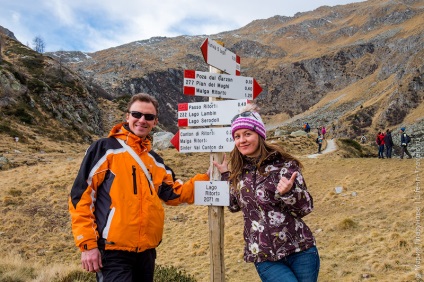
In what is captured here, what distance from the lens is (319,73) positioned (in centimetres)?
12462

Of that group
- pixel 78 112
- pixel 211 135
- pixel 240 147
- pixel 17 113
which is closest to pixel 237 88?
pixel 211 135

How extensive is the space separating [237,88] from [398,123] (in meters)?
61.0

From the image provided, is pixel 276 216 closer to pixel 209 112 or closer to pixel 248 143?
pixel 248 143

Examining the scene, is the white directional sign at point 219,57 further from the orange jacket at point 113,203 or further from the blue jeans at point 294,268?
the blue jeans at point 294,268

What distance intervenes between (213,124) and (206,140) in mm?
215

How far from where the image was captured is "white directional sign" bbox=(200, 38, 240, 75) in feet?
13.8

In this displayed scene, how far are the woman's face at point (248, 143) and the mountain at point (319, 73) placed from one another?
44.2m

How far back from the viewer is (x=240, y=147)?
122 inches

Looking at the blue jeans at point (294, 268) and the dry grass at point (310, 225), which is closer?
the blue jeans at point (294, 268)

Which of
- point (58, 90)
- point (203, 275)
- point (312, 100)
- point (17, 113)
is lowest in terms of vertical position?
point (203, 275)

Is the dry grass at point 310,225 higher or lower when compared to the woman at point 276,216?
lower

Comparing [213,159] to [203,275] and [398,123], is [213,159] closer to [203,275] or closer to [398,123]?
[203,275]

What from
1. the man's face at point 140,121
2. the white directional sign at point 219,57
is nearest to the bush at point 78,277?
the man's face at point 140,121

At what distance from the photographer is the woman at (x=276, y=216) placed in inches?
109
